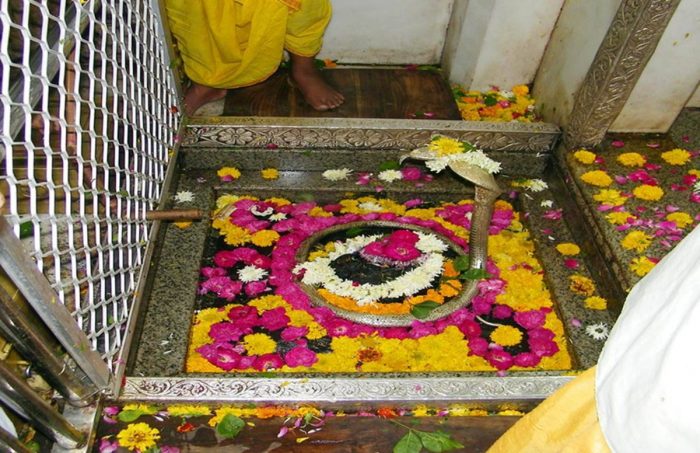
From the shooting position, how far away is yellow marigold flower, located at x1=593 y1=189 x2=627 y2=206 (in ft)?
7.69

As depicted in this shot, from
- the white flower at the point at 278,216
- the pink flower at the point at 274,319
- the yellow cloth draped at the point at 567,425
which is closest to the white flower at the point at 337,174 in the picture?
the white flower at the point at 278,216

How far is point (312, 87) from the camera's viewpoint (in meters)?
2.96

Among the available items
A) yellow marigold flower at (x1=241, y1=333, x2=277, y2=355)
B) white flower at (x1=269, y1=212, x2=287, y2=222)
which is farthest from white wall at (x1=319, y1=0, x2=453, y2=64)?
yellow marigold flower at (x1=241, y1=333, x2=277, y2=355)

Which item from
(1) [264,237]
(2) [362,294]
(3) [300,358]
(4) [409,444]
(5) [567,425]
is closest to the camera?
(5) [567,425]

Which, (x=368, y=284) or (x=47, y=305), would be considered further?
(x=368, y=284)

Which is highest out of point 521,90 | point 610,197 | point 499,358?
point 610,197

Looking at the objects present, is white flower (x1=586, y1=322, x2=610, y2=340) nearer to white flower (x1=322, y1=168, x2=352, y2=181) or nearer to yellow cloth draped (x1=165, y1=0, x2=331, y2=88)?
white flower (x1=322, y1=168, x2=352, y2=181)

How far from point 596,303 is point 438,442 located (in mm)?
860

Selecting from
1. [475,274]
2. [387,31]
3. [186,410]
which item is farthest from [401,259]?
[387,31]

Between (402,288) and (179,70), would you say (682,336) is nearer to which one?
(402,288)

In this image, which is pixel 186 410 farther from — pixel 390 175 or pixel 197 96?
pixel 197 96

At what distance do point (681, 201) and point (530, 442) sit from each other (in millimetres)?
1654

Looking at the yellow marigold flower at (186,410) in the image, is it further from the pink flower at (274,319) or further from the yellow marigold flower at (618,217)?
the yellow marigold flower at (618,217)

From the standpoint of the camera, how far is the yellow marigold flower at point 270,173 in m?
2.68
